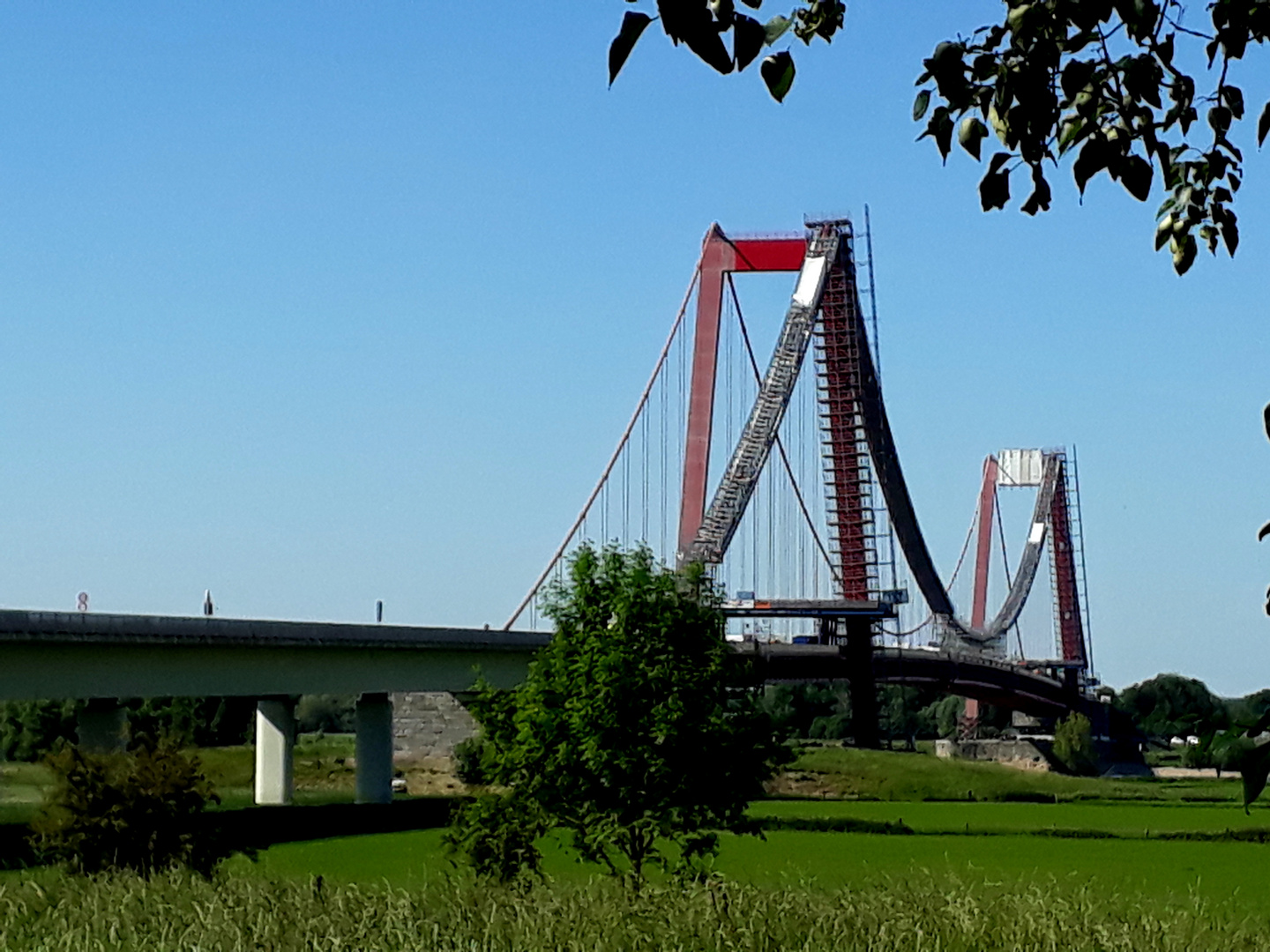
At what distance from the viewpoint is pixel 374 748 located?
5931 cm

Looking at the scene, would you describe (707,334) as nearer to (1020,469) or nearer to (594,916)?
(1020,469)

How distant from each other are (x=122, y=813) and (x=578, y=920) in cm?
1699

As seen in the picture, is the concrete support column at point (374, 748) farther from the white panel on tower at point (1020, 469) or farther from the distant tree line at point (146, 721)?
the white panel on tower at point (1020, 469)

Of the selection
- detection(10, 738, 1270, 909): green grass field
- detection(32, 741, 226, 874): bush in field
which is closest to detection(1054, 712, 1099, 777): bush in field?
detection(10, 738, 1270, 909): green grass field

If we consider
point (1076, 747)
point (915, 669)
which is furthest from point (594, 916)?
point (1076, 747)

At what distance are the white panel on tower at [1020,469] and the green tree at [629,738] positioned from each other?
118711mm

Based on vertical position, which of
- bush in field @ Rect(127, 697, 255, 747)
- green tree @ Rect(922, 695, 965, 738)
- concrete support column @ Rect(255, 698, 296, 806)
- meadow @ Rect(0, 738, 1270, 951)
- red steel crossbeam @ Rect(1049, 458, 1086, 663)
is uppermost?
red steel crossbeam @ Rect(1049, 458, 1086, 663)

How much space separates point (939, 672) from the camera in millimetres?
94562

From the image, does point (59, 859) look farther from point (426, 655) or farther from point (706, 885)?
point (426, 655)

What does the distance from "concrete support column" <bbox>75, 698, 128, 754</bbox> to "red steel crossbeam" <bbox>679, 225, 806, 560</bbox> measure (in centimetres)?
4476

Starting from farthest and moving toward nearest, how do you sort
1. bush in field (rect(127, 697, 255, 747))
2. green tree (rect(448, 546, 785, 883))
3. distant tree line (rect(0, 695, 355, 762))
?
bush in field (rect(127, 697, 255, 747))
distant tree line (rect(0, 695, 355, 762))
green tree (rect(448, 546, 785, 883))

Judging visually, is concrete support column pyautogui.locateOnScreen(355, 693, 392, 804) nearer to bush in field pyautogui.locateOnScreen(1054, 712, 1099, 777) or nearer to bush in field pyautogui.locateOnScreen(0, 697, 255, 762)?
bush in field pyautogui.locateOnScreen(0, 697, 255, 762)

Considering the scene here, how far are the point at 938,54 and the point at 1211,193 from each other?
146cm

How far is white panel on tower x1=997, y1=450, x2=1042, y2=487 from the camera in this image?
491 feet
